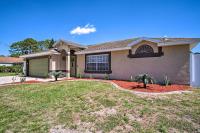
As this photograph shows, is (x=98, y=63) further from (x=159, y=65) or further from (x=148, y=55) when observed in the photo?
(x=159, y=65)

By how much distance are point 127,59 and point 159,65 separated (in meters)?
3.20

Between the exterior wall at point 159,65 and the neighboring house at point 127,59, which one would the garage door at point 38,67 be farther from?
the exterior wall at point 159,65

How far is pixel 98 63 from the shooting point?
56.9 ft

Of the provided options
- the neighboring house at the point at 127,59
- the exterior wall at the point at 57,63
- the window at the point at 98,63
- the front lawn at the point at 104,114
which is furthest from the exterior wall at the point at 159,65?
the exterior wall at the point at 57,63

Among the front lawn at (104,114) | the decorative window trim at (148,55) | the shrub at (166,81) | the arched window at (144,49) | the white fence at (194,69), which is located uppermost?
the arched window at (144,49)

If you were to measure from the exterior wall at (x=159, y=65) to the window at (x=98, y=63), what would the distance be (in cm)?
84

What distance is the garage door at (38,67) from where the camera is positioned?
21266 millimetres

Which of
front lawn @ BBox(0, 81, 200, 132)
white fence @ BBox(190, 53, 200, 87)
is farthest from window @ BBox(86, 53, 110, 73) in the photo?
front lawn @ BBox(0, 81, 200, 132)

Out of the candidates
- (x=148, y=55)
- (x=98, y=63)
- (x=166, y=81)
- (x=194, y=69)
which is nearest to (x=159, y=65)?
(x=148, y=55)

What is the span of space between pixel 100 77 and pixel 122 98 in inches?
369

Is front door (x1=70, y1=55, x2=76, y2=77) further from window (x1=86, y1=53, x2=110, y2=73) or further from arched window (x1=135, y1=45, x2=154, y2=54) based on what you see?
arched window (x1=135, y1=45, x2=154, y2=54)

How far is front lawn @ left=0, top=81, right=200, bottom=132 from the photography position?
484 cm

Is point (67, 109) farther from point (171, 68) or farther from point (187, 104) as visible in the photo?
point (171, 68)

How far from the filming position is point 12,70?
41.2m
